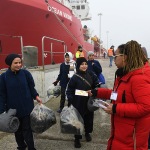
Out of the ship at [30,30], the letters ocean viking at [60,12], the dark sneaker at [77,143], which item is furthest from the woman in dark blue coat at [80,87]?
the letters ocean viking at [60,12]

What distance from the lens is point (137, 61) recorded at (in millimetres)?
2016

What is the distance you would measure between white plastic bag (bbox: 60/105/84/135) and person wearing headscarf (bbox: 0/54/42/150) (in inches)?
20.4

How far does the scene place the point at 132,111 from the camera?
1931 millimetres

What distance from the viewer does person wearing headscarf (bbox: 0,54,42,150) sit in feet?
10.5

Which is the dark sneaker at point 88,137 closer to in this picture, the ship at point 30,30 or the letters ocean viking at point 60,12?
the ship at point 30,30

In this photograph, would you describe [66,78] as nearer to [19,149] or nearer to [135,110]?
[19,149]

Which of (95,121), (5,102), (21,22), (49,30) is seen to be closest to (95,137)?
(95,121)

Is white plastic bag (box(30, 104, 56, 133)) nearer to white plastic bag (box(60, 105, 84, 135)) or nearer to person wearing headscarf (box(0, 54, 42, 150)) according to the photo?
person wearing headscarf (box(0, 54, 42, 150))

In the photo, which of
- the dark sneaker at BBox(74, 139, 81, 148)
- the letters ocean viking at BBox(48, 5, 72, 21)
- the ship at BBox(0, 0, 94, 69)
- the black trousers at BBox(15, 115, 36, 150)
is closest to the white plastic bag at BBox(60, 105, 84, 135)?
the dark sneaker at BBox(74, 139, 81, 148)

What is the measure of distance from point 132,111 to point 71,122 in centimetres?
163

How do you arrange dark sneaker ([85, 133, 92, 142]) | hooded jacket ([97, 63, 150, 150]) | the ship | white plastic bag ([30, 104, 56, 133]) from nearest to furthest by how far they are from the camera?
hooded jacket ([97, 63, 150, 150]) → white plastic bag ([30, 104, 56, 133]) → dark sneaker ([85, 133, 92, 142]) → the ship

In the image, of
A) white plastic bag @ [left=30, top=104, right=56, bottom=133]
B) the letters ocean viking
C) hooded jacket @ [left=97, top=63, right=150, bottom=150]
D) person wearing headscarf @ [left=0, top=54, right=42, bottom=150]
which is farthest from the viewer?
the letters ocean viking

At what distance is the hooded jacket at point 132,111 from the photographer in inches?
75.1

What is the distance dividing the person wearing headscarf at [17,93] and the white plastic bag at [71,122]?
1.70ft
